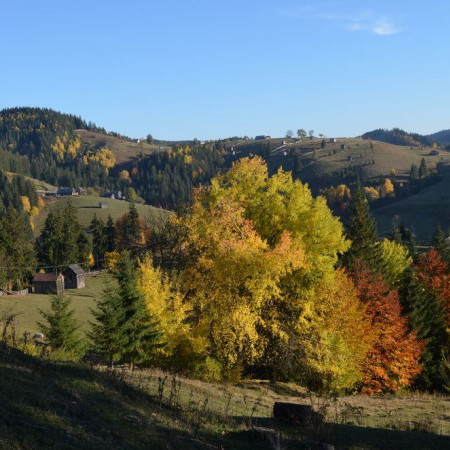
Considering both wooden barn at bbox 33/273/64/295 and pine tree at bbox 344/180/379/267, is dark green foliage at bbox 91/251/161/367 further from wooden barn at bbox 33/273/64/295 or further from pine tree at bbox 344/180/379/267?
wooden barn at bbox 33/273/64/295

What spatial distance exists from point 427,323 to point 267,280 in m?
26.0

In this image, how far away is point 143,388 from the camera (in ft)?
49.0

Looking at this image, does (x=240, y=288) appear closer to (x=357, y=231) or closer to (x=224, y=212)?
(x=224, y=212)

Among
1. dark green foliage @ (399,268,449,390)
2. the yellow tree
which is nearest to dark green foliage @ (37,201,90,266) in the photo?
dark green foliage @ (399,268,449,390)

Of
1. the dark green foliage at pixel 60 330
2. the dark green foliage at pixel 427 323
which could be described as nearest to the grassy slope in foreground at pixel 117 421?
the dark green foliage at pixel 60 330

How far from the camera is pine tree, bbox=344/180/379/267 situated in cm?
5588

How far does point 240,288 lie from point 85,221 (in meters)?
165

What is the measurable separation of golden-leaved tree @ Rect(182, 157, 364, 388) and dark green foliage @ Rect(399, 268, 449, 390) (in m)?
13.7

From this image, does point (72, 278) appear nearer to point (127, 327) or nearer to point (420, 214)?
point (127, 327)

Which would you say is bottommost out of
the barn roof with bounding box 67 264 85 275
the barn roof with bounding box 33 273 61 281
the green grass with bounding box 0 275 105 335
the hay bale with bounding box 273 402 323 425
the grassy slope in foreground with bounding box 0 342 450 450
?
Result: the green grass with bounding box 0 275 105 335

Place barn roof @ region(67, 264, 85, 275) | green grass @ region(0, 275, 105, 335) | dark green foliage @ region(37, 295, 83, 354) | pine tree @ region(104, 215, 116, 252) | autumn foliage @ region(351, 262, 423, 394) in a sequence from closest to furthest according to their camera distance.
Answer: dark green foliage @ region(37, 295, 83, 354)
autumn foliage @ region(351, 262, 423, 394)
green grass @ region(0, 275, 105, 335)
barn roof @ region(67, 264, 85, 275)
pine tree @ region(104, 215, 116, 252)

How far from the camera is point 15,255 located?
283 feet

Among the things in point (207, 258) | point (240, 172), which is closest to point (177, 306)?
point (207, 258)

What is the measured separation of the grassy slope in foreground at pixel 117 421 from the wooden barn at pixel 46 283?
7226cm
